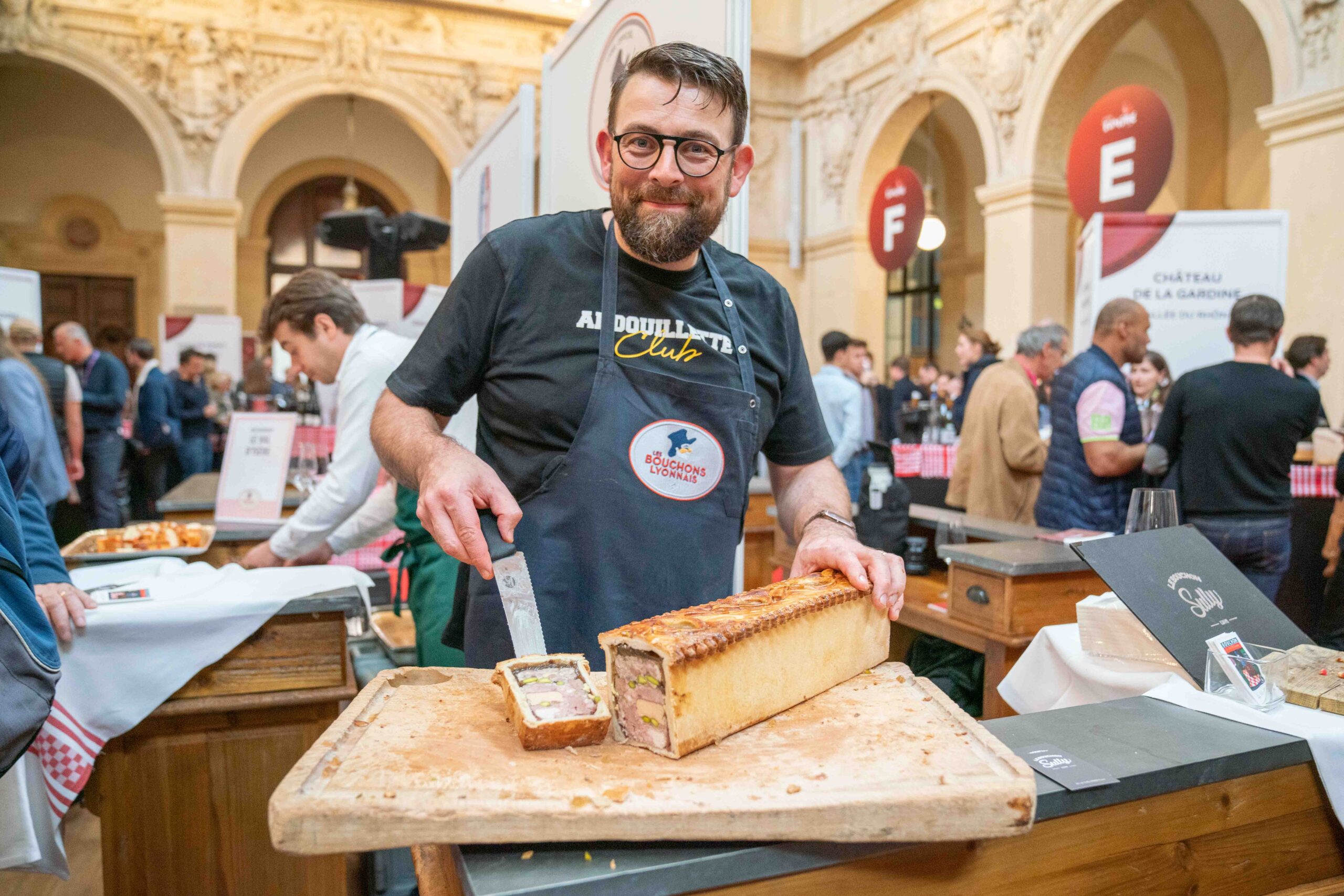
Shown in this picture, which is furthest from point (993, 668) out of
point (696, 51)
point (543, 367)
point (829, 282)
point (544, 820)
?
point (829, 282)

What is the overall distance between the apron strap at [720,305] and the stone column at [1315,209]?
680 centimetres

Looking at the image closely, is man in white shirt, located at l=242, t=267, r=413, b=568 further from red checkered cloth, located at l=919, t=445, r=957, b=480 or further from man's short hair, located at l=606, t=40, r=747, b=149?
red checkered cloth, located at l=919, t=445, r=957, b=480

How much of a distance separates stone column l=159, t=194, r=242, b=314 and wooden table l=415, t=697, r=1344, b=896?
12863 millimetres

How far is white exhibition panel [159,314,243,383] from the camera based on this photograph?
36.2ft

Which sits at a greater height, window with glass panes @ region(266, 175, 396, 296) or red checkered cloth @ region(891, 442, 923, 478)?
window with glass panes @ region(266, 175, 396, 296)

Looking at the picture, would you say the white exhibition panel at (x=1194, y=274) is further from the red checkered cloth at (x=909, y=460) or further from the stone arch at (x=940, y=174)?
the stone arch at (x=940, y=174)

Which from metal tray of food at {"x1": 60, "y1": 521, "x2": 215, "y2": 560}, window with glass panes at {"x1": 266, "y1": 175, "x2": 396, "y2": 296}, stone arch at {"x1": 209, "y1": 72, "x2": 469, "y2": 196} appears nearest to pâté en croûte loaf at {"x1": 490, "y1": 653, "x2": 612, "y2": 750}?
metal tray of food at {"x1": 60, "y1": 521, "x2": 215, "y2": 560}

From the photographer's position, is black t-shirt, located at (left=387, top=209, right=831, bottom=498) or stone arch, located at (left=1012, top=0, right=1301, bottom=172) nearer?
black t-shirt, located at (left=387, top=209, right=831, bottom=498)

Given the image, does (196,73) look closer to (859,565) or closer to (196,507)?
(196,507)

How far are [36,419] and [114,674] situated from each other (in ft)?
11.8

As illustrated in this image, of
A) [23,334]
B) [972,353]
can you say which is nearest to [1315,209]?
[972,353]

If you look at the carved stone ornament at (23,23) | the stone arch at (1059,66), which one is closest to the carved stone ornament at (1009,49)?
the stone arch at (1059,66)

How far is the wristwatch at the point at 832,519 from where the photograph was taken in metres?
1.62

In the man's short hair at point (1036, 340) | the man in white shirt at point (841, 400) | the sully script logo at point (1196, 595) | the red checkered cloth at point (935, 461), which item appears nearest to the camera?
the sully script logo at point (1196, 595)
